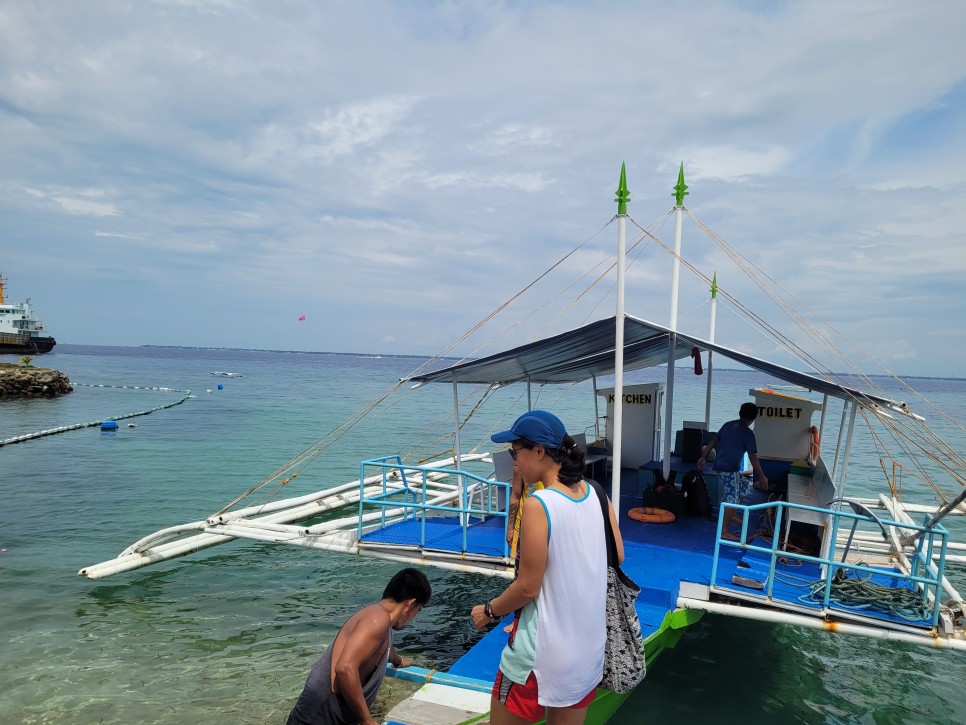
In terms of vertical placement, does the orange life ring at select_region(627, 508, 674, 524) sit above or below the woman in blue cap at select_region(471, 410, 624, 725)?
below

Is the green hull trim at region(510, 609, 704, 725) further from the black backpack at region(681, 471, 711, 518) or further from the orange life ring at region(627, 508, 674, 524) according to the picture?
the black backpack at region(681, 471, 711, 518)

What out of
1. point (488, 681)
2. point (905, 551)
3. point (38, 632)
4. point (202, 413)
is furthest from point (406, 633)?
point (202, 413)

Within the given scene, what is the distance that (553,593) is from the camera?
2.78 meters

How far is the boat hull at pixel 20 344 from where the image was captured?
70.9 metres

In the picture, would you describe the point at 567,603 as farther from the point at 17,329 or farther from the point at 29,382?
the point at 17,329

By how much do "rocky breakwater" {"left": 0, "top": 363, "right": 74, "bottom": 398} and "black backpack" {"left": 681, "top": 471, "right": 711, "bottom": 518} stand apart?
1806 inches

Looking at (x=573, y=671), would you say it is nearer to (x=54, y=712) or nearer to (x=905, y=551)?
(x=54, y=712)

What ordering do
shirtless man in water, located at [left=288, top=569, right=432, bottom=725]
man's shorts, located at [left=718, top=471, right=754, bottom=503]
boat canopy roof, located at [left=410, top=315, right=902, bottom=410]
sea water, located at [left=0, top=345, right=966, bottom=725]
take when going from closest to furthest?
shirtless man in water, located at [left=288, top=569, right=432, bottom=725]
sea water, located at [left=0, top=345, right=966, bottom=725]
boat canopy roof, located at [left=410, top=315, right=902, bottom=410]
man's shorts, located at [left=718, top=471, right=754, bottom=503]

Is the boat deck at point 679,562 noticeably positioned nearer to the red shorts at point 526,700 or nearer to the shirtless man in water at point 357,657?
the shirtless man in water at point 357,657

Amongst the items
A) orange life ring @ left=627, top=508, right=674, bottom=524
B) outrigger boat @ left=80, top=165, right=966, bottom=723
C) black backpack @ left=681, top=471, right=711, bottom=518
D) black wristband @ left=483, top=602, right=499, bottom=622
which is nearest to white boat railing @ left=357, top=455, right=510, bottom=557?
outrigger boat @ left=80, top=165, right=966, bottom=723

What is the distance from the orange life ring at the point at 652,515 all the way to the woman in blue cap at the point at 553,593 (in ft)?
23.2

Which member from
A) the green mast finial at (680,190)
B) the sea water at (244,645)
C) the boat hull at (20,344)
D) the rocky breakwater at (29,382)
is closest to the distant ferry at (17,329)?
the boat hull at (20,344)

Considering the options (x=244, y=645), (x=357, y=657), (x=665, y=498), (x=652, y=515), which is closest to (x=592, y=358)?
(x=665, y=498)

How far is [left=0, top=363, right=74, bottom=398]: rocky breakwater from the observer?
41.6 metres
